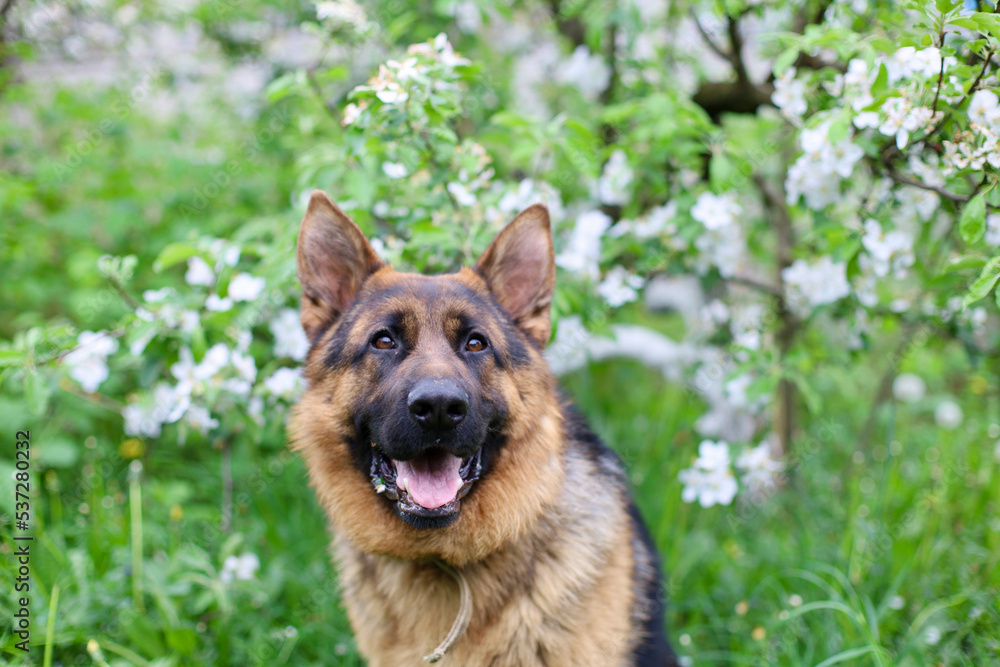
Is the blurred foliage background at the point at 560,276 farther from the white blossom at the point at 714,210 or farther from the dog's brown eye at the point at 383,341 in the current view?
the dog's brown eye at the point at 383,341

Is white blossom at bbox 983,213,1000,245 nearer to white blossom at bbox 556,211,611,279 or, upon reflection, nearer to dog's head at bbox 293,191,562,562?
white blossom at bbox 556,211,611,279

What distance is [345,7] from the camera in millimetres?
2932

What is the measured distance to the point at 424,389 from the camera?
2105 millimetres

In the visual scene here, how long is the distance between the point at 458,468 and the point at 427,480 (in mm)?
118

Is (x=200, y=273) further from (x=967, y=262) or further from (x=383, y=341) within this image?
(x=967, y=262)

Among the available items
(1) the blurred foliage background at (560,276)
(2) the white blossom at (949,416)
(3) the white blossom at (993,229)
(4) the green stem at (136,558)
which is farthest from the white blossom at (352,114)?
(2) the white blossom at (949,416)

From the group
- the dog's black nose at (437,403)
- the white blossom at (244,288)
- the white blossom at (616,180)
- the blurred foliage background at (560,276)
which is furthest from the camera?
the white blossom at (616,180)

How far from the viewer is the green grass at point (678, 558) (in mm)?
3041

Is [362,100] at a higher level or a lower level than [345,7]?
lower

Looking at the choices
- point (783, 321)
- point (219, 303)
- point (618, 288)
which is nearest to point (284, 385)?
point (219, 303)

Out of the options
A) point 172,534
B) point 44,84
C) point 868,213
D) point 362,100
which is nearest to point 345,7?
point 362,100

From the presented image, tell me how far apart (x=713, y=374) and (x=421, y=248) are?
2.19 metres

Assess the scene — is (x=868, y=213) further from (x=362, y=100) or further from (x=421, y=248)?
(x=362, y=100)

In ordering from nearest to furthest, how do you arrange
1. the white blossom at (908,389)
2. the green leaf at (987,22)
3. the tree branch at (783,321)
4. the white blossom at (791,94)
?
the green leaf at (987,22) → the white blossom at (791,94) → the tree branch at (783,321) → the white blossom at (908,389)
